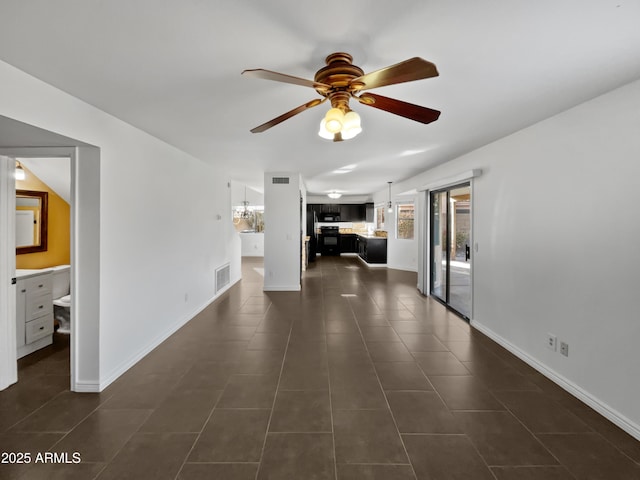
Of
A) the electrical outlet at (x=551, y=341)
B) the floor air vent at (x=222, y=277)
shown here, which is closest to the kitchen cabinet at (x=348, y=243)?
the floor air vent at (x=222, y=277)

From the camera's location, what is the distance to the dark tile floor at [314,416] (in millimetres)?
1857

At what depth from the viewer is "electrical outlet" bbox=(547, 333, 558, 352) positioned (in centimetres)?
288

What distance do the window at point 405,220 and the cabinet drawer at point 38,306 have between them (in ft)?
25.8

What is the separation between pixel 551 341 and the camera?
2922 millimetres

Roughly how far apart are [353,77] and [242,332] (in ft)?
11.0

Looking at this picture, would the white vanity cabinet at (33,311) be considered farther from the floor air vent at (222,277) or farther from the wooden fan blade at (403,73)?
the wooden fan blade at (403,73)

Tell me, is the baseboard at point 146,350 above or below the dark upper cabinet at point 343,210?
below

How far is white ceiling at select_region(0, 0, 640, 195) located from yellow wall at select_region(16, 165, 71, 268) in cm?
213

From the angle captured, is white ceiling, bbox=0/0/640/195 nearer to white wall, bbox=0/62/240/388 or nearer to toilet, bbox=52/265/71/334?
white wall, bbox=0/62/240/388

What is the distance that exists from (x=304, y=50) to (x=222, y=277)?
16.7ft

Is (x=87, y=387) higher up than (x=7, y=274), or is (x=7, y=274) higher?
(x=7, y=274)

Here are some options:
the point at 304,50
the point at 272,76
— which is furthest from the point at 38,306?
the point at 304,50

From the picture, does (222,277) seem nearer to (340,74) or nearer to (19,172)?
(19,172)

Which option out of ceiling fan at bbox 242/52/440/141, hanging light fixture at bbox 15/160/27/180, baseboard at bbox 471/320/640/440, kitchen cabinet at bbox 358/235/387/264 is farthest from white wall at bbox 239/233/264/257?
ceiling fan at bbox 242/52/440/141
